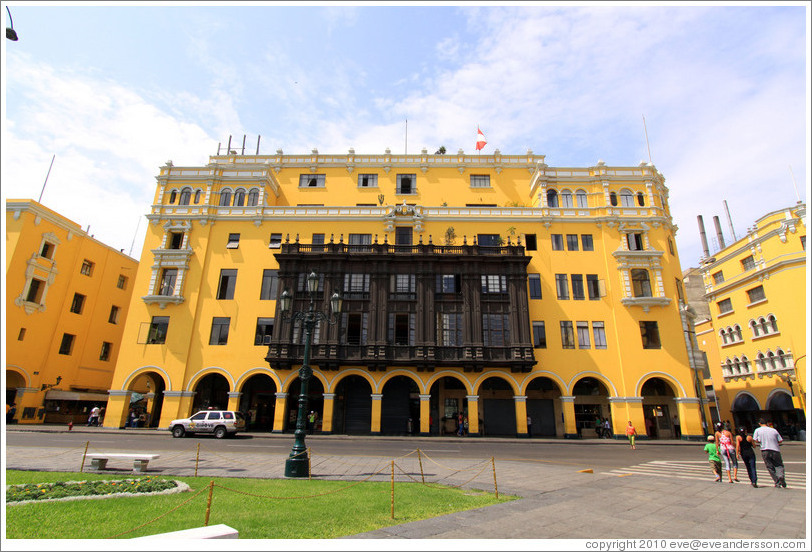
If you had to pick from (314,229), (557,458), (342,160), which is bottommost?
(557,458)

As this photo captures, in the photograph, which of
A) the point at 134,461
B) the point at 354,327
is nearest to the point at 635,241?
the point at 354,327

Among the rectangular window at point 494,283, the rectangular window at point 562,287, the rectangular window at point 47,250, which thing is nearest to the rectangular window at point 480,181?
the rectangular window at point 494,283

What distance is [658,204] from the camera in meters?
35.1

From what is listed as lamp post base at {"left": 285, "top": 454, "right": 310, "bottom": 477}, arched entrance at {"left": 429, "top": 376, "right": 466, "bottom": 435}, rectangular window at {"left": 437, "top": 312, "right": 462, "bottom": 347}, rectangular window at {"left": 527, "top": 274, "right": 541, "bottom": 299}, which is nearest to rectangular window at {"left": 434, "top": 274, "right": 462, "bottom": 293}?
rectangular window at {"left": 437, "top": 312, "right": 462, "bottom": 347}

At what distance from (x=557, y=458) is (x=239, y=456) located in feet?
47.2

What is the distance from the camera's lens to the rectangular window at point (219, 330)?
32344mm

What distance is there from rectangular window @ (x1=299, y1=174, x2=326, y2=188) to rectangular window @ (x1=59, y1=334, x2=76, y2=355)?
24918mm

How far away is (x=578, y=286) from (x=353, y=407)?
2001cm

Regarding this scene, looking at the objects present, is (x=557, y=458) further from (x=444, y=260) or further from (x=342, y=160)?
(x=342, y=160)

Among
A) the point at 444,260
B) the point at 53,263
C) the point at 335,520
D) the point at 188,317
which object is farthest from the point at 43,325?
the point at 335,520

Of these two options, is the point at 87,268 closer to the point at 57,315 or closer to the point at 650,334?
the point at 57,315

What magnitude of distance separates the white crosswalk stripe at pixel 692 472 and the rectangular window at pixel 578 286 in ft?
50.6

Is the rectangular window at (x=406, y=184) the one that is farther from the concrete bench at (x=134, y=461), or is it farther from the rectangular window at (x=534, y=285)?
the concrete bench at (x=134, y=461)

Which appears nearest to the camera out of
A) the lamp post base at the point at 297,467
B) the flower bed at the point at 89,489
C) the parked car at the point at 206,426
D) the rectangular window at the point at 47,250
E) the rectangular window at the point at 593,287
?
the flower bed at the point at 89,489
